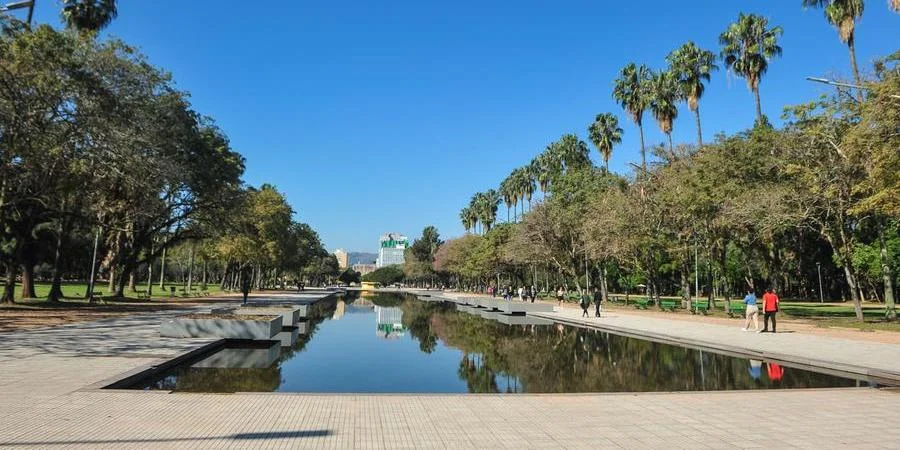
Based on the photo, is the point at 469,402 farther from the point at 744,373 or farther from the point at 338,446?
the point at 744,373

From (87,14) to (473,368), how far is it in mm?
25025

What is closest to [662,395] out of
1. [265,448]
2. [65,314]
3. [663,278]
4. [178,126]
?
[265,448]

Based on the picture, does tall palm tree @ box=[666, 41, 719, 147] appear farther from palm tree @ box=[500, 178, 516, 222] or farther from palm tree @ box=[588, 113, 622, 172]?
palm tree @ box=[500, 178, 516, 222]

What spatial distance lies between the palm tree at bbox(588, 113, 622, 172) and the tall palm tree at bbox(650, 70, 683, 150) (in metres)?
10.2

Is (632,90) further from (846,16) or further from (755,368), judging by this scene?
(755,368)

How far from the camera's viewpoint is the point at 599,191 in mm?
46469

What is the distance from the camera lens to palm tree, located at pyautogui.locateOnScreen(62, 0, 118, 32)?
25766 mm

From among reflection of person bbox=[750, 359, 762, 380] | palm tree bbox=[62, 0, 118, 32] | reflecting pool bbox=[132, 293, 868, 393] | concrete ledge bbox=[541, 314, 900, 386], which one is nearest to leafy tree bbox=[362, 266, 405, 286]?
palm tree bbox=[62, 0, 118, 32]

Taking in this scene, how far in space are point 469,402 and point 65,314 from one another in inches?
927

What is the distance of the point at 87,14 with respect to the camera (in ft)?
84.8

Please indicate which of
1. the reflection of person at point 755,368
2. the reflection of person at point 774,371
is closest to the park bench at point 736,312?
the reflection of person at point 755,368

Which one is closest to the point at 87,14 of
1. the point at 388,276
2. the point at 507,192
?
the point at 507,192

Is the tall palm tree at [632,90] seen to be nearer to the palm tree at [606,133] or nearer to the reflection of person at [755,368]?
the palm tree at [606,133]

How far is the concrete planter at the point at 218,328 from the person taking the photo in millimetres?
16922
